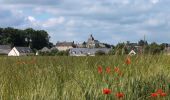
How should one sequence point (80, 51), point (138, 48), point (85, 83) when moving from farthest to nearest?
point (80, 51) → point (138, 48) → point (85, 83)

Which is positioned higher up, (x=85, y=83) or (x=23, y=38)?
(x=23, y=38)

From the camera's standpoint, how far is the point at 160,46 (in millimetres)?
11523

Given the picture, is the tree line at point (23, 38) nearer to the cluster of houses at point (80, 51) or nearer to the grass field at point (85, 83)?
the cluster of houses at point (80, 51)

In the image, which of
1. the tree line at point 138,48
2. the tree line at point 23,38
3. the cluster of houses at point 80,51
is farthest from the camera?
the tree line at point 23,38

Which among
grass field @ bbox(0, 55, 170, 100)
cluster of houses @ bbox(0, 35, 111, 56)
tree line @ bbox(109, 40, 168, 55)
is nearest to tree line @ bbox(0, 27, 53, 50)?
cluster of houses @ bbox(0, 35, 111, 56)

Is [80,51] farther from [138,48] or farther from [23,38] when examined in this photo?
[138,48]

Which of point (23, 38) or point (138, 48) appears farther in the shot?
point (23, 38)

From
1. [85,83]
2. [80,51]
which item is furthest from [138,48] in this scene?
[80,51]

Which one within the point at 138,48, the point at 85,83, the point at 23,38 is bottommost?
the point at 85,83

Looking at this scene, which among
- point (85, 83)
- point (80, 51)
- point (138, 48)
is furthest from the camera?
point (80, 51)

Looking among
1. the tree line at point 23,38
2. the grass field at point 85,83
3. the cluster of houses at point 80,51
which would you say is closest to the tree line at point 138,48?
the grass field at point 85,83

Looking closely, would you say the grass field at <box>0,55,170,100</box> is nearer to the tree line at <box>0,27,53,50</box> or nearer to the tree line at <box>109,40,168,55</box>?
the tree line at <box>109,40,168,55</box>

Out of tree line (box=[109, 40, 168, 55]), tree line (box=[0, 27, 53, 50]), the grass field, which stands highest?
tree line (box=[0, 27, 53, 50])

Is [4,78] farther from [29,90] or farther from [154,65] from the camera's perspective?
[154,65]
